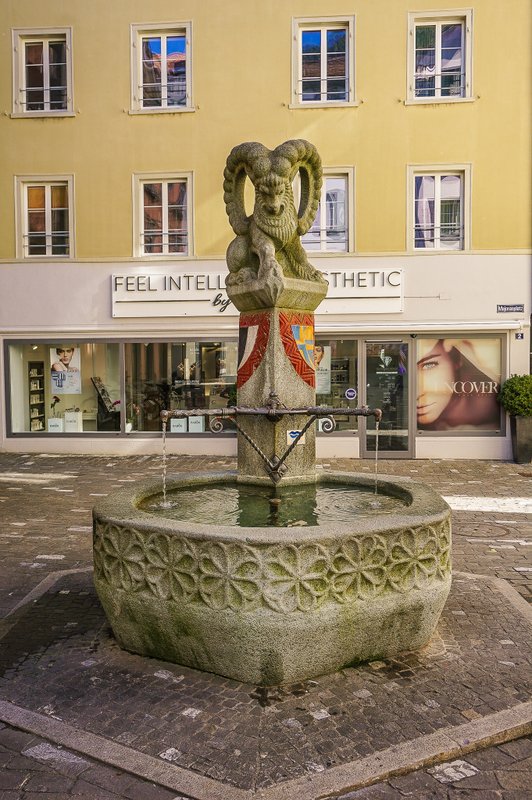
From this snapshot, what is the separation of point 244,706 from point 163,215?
12989 mm

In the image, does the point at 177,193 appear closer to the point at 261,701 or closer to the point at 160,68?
the point at 160,68

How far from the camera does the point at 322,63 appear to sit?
592 inches

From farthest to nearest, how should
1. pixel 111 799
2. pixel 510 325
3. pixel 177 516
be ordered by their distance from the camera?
1. pixel 510 325
2. pixel 177 516
3. pixel 111 799

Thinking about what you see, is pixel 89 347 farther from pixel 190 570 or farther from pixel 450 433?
pixel 190 570

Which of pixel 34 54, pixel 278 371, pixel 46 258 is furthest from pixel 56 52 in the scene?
pixel 278 371

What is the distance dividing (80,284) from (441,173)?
7.83 meters

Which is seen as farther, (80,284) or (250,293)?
(80,284)

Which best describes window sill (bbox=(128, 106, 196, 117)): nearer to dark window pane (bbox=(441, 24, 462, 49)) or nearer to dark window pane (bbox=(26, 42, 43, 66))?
dark window pane (bbox=(26, 42, 43, 66))

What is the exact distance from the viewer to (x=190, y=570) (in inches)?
166

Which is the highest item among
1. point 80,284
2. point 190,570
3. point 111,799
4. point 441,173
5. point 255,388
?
point 441,173

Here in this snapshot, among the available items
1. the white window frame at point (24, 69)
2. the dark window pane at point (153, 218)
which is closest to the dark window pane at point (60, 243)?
the dark window pane at point (153, 218)

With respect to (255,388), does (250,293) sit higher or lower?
higher

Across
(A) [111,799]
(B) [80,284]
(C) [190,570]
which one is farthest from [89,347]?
(A) [111,799]

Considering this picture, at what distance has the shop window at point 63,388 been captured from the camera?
15.8m
